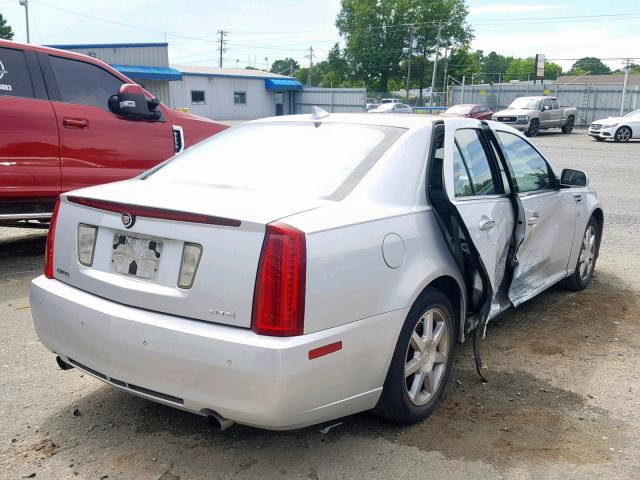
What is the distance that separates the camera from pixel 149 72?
37.2 m

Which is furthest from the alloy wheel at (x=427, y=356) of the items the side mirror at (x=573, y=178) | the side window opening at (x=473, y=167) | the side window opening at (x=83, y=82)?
the side window opening at (x=83, y=82)

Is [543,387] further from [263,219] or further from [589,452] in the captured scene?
[263,219]

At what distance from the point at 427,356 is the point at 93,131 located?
4.30 metres

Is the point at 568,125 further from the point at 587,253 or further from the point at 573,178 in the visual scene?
the point at 573,178

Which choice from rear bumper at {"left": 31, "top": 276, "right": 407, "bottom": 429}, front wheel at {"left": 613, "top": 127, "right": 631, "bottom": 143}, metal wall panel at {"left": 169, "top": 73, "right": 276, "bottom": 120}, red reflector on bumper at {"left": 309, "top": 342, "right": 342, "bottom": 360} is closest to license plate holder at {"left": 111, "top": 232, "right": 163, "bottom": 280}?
rear bumper at {"left": 31, "top": 276, "right": 407, "bottom": 429}

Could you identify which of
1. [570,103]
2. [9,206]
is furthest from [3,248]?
[570,103]

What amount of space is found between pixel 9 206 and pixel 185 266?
3855 mm

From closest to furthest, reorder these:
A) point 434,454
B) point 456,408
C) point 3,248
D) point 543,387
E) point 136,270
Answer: point 136,270, point 434,454, point 456,408, point 543,387, point 3,248

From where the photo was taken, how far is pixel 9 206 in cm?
576

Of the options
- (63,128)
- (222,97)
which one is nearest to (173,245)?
(63,128)

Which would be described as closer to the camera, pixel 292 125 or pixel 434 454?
pixel 434 454

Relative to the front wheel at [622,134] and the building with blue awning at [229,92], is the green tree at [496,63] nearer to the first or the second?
the building with blue awning at [229,92]

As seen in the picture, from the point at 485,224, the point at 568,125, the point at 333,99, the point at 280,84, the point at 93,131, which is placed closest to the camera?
the point at 485,224

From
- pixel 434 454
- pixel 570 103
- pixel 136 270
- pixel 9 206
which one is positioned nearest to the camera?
pixel 136 270
